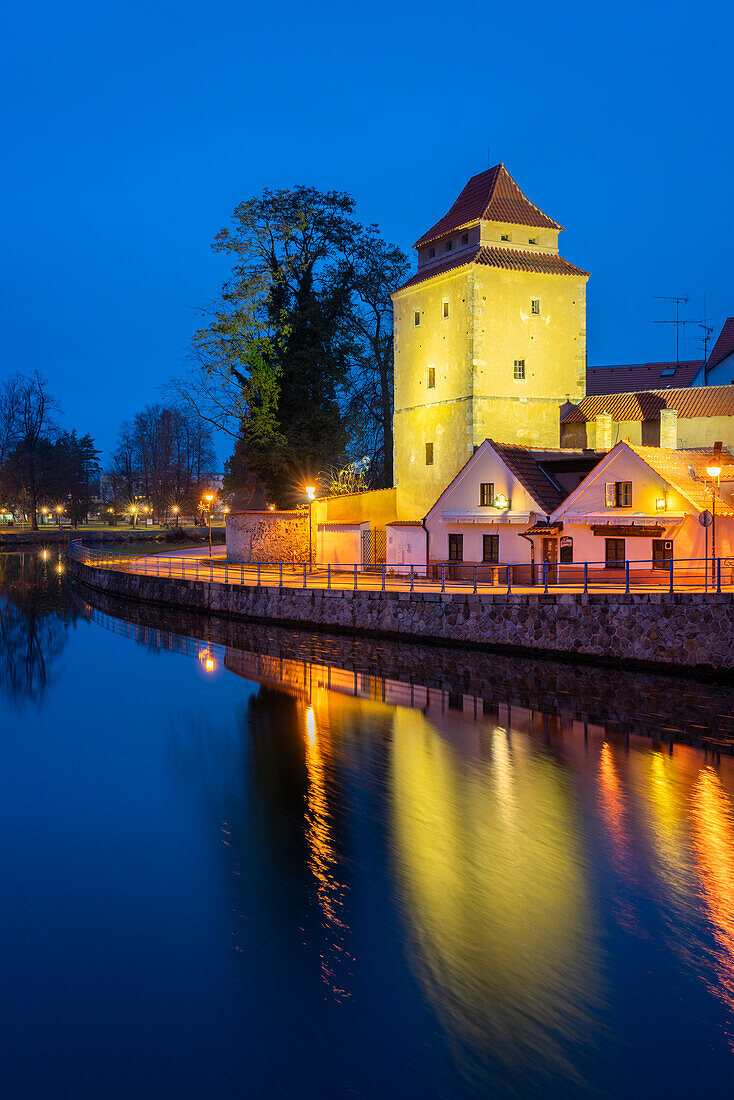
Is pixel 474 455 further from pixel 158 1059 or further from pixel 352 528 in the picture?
pixel 158 1059

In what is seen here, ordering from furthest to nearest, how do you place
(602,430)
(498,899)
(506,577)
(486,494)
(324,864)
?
(602,430) → (486,494) → (506,577) → (324,864) → (498,899)

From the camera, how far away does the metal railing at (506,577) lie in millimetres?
25531

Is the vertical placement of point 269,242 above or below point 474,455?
above

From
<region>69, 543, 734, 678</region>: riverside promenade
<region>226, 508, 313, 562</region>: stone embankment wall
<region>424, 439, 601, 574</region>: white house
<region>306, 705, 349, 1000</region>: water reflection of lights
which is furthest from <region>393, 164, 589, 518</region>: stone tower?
<region>306, 705, 349, 1000</region>: water reflection of lights

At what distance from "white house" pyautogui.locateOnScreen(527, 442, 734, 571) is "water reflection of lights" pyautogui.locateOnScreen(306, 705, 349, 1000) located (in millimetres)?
12925

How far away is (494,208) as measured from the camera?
40.4 m

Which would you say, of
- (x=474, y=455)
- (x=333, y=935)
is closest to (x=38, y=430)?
(x=474, y=455)

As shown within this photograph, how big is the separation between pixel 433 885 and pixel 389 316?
4819cm

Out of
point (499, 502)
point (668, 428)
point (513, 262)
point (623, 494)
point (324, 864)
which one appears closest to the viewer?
point (324, 864)

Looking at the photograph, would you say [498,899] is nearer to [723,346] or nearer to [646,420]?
[646,420]

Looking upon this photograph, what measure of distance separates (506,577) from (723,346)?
2764 centimetres

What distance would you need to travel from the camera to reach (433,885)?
1162cm

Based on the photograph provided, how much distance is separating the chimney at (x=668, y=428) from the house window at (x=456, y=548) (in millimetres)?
10298

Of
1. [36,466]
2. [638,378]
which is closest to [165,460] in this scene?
[36,466]
